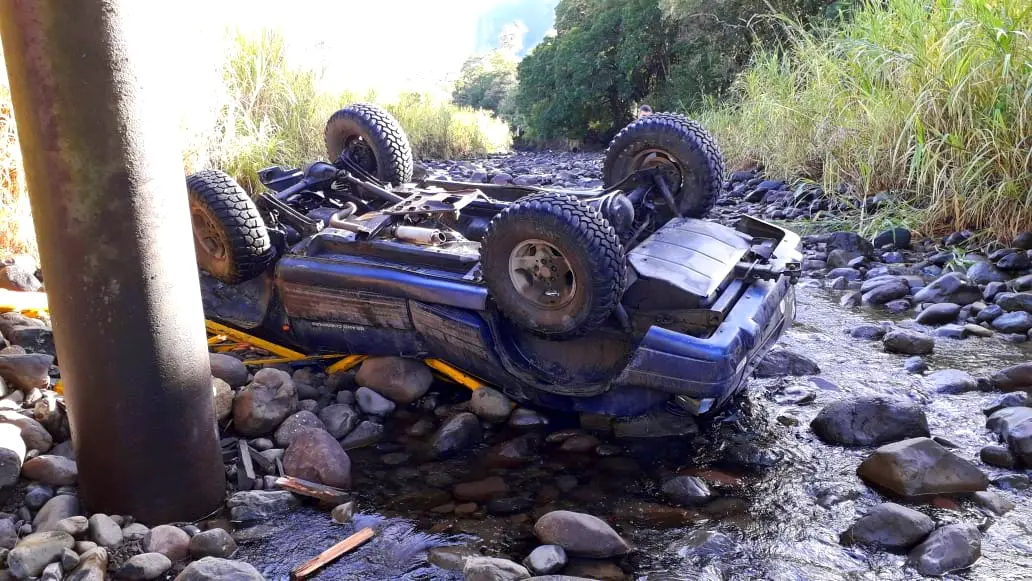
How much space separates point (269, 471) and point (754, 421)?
225 cm

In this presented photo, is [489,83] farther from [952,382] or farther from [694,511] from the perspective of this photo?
[694,511]

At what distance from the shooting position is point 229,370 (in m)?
4.35

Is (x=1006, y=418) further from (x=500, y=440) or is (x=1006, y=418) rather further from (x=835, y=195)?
(x=835, y=195)

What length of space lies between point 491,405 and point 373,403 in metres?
0.63

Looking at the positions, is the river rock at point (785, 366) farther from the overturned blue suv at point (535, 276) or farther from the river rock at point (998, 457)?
the river rock at point (998, 457)

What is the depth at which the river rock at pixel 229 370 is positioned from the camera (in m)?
4.34

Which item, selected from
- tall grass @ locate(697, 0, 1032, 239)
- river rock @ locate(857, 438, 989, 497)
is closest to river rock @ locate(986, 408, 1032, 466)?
river rock @ locate(857, 438, 989, 497)

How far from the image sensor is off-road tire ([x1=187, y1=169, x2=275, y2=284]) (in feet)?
14.6

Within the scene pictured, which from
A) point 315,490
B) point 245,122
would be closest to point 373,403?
point 315,490

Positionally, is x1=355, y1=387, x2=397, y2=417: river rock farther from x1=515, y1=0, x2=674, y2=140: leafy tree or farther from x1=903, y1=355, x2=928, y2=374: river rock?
x1=515, y1=0, x2=674, y2=140: leafy tree

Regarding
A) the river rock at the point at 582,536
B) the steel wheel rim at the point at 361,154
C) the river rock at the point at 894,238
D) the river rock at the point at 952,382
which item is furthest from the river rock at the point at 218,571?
the river rock at the point at 894,238

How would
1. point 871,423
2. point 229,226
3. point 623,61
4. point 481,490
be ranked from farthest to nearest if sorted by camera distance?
1. point 623,61
2. point 229,226
3. point 871,423
4. point 481,490

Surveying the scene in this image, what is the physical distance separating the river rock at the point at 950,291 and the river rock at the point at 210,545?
474cm

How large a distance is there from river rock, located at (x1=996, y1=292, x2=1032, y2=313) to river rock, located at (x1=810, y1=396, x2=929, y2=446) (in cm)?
199
